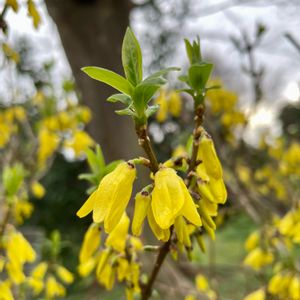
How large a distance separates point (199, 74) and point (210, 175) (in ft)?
0.51

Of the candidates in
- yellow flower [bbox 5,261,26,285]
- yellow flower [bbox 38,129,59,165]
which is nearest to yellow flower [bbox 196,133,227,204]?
yellow flower [bbox 5,261,26,285]

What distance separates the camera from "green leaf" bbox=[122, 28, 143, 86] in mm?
543

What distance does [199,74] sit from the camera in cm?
58

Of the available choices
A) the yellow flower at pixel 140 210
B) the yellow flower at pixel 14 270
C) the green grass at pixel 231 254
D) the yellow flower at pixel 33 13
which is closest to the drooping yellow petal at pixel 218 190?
the yellow flower at pixel 140 210

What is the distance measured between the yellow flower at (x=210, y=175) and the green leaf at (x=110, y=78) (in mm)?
152

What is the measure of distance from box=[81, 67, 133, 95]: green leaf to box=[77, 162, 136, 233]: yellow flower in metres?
0.12

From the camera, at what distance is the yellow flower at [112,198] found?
1.90 feet

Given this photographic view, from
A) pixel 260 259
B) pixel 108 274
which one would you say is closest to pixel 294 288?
pixel 260 259

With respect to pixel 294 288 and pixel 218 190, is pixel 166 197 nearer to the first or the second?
pixel 218 190

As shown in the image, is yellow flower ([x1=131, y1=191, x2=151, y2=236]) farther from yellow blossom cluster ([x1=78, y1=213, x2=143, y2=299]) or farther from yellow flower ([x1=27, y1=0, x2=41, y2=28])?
yellow flower ([x1=27, y1=0, x2=41, y2=28])

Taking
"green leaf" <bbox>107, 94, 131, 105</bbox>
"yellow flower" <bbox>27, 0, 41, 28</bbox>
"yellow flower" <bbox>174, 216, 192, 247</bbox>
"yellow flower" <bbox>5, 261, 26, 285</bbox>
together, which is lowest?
"yellow flower" <bbox>5, 261, 26, 285</bbox>

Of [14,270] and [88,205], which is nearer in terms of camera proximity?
[88,205]

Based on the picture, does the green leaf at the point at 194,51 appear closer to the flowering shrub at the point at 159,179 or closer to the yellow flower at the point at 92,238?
the flowering shrub at the point at 159,179

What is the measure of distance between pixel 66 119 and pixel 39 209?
3.91 m
